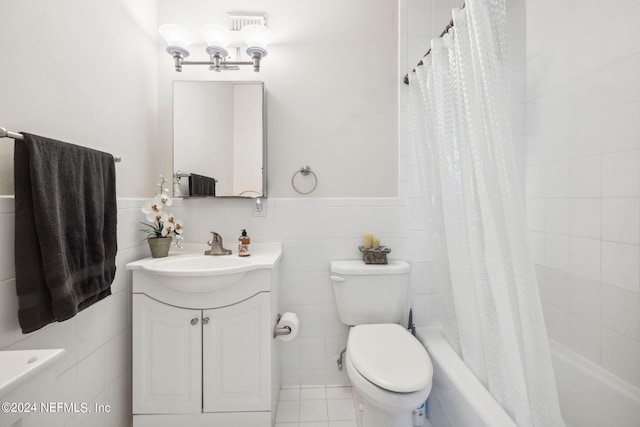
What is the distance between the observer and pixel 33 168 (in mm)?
854

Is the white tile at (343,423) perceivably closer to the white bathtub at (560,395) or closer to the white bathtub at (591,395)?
the white bathtub at (560,395)

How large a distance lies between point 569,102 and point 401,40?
0.95 metres

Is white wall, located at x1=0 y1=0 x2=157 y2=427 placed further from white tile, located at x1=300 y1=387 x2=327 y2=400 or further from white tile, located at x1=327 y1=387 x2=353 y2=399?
white tile, located at x1=327 y1=387 x2=353 y2=399

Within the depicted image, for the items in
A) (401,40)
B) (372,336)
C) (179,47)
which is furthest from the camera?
(401,40)

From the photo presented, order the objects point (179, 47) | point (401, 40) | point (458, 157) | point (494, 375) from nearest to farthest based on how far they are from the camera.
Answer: point (494, 375)
point (458, 157)
point (179, 47)
point (401, 40)

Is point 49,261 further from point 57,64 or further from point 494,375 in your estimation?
point 494,375

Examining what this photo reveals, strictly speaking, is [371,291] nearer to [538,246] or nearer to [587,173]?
[538,246]

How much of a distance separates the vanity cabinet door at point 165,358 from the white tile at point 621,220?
189 cm

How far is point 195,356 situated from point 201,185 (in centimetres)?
90

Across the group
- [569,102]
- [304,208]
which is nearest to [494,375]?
[304,208]

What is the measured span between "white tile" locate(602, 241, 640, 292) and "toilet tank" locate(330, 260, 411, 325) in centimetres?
85

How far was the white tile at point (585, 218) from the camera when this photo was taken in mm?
1284

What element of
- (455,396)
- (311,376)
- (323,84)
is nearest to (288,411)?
(311,376)

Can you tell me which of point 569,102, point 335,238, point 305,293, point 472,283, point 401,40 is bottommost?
point 305,293
